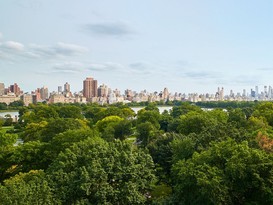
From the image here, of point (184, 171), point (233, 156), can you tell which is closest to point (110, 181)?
point (184, 171)

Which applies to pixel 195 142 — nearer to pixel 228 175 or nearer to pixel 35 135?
pixel 228 175

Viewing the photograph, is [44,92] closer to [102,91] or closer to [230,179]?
[102,91]

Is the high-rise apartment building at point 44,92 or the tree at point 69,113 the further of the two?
the high-rise apartment building at point 44,92

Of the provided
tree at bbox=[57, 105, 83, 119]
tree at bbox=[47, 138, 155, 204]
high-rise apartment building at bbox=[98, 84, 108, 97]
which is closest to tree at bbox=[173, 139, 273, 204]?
tree at bbox=[47, 138, 155, 204]

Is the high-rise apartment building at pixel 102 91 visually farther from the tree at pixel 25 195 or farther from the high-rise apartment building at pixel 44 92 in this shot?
the tree at pixel 25 195

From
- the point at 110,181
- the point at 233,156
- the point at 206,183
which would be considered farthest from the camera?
the point at 110,181

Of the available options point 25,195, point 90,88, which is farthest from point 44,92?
point 25,195

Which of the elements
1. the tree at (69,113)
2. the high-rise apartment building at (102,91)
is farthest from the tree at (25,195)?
the high-rise apartment building at (102,91)
